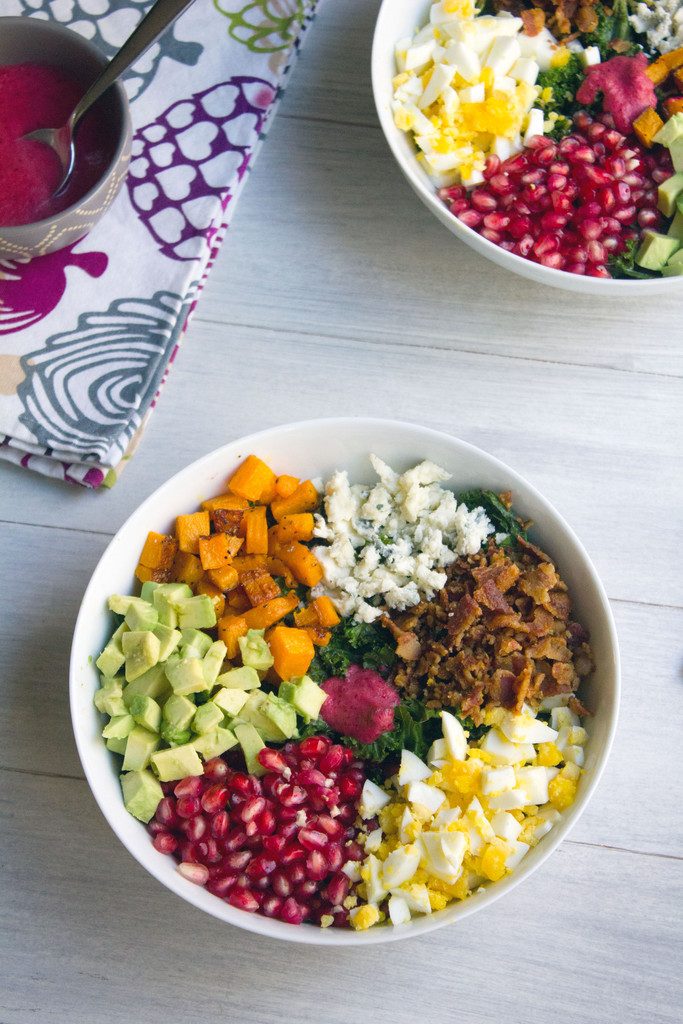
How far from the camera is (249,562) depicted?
1895 mm

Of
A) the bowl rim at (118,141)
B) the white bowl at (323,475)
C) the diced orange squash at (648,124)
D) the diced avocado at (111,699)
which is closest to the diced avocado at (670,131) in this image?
the diced orange squash at (648,124)

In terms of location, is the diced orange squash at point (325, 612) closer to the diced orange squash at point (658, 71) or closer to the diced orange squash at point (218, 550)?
the diced orange squash at point (218, 550)

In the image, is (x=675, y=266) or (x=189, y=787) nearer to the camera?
(x=189, y=787)

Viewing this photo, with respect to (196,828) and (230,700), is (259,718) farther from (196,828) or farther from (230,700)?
(196,828)

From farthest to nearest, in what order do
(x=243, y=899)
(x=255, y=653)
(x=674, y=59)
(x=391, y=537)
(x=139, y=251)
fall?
(x=139, y=251) → (x=674, y=59) → (x=391, y=537) → (x=255, y=653) → (x=243, y=899)

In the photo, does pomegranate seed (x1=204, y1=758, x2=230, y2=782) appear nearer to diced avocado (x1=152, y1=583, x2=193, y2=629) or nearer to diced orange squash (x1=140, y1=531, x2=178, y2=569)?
diced avocado (x1=152, y1=583, x2=193, y2=629)

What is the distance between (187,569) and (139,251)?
0.74m

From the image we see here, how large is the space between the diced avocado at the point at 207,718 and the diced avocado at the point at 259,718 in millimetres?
59

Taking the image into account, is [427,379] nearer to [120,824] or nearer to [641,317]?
[641,317]

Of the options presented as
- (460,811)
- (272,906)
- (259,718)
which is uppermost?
(259,718)

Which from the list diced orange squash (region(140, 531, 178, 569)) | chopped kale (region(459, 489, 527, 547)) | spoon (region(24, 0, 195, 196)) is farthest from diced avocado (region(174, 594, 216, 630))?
spoon (region(24, 0, 195, 196))

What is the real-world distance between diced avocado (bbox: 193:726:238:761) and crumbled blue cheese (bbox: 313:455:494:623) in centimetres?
33

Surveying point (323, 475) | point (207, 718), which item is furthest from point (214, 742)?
point (323, 475)

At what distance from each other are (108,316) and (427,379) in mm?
717
